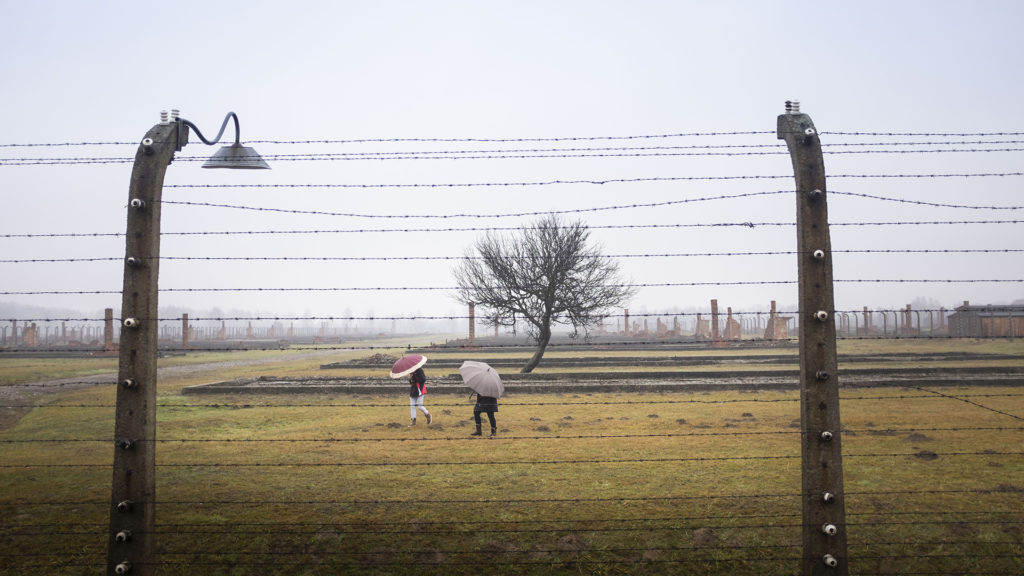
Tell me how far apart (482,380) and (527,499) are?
360 cm

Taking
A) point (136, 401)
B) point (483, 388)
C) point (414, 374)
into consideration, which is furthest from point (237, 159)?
point (414, 374)

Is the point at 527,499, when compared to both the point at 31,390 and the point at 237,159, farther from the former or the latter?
the point at 31,390

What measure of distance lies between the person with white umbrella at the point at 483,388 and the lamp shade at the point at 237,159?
218 inches

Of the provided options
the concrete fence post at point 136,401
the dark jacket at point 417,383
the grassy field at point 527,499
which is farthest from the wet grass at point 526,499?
the concrete fence post at point 136,401

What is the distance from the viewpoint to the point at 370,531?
5.27 meters

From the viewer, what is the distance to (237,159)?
175 inches

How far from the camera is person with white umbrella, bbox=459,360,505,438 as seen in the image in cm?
954

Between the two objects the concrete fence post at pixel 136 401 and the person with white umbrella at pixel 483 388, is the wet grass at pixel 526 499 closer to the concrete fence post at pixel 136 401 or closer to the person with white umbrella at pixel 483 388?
the person with white umbrella at pixel 483 388

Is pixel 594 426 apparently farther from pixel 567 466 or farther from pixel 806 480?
pixel 806 480

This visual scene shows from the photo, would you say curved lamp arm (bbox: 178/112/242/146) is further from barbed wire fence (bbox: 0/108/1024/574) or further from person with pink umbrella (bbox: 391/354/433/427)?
person with pink umbrella (bbox: 391/354/433/427)

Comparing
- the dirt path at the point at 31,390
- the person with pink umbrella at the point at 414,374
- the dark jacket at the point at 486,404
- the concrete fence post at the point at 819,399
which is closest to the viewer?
the concrete fence post at the point at 819,399

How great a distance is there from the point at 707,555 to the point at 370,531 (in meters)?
2.69

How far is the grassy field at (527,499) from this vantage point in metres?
4.61

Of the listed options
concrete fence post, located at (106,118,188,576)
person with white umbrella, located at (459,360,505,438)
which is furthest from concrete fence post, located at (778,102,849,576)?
person with white umbrella, located at (459,360,505,438)
